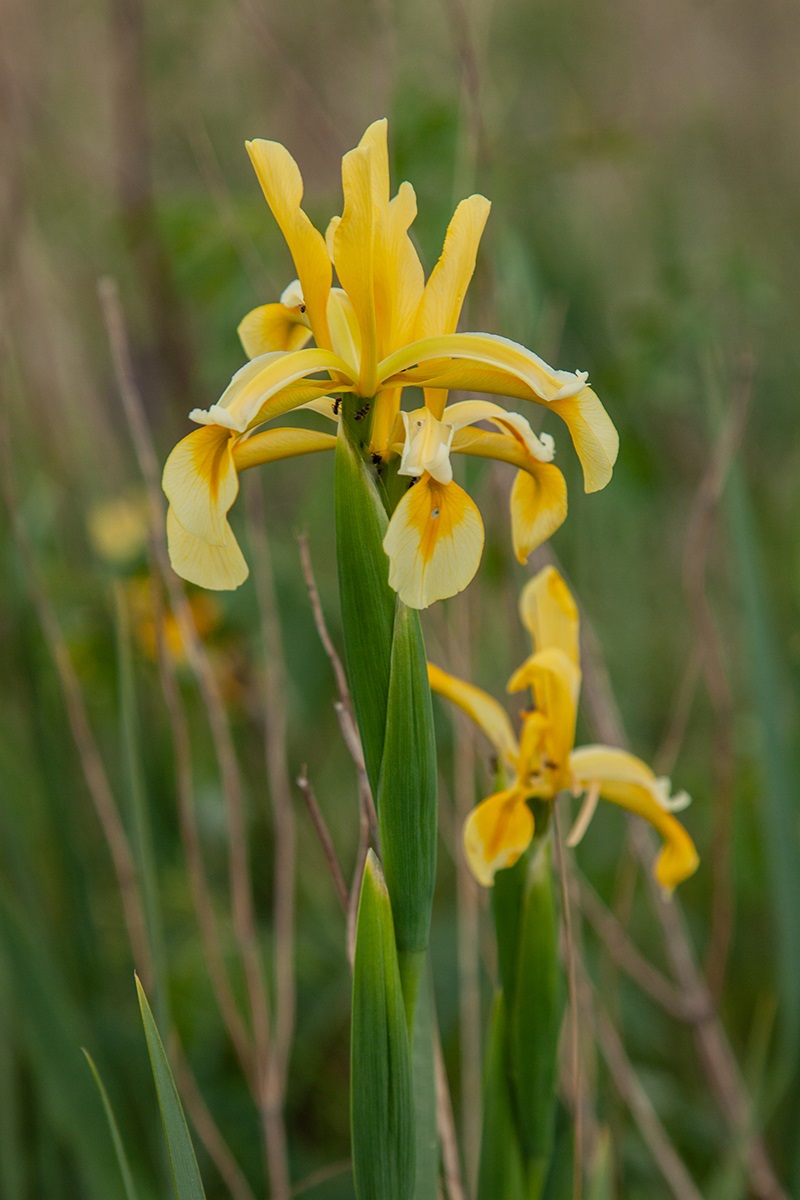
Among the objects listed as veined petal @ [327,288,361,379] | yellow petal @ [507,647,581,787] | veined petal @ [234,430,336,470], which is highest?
veined petal @ [327,288,361,379]

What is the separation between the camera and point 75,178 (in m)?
2.32

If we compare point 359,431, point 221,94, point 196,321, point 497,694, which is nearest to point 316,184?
point 221,94

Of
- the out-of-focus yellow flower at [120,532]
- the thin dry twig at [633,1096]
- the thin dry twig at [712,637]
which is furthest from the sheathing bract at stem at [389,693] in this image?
the out-of-focus yellow flower at [120,532]

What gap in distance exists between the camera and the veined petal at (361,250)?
512 mm

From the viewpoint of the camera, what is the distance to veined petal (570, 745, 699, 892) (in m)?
0.72

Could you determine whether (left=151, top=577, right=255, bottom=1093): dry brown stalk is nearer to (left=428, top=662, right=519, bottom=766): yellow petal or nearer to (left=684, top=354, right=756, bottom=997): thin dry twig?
(left=428, top=662, right=519, bottom=766): yellow petal

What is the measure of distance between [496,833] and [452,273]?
0.34 meters

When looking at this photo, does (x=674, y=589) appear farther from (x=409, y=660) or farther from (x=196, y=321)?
(x=409, y=660)

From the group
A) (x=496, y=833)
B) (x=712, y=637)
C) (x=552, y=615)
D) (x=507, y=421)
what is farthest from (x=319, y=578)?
(x=507, y=421)

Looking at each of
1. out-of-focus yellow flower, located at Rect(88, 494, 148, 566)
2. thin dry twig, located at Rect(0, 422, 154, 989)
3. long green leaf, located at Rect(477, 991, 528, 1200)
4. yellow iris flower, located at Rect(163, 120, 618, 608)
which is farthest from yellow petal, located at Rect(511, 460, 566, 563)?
out-of-focus yellow flower, located at Rect(88, 494, 148, 566)

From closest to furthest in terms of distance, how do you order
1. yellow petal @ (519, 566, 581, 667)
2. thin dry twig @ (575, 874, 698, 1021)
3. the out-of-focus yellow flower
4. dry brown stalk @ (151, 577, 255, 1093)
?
yellow petal @ (519, 566, 581, 667)
dry brown stalk @ (151, 577, 255, 1093)
thin dry twig @ (575, 874, 698, 1021)
the out-of-focus yellow flower

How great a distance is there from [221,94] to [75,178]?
412mm

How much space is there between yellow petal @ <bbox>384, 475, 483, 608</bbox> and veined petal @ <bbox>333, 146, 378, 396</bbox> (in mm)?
77

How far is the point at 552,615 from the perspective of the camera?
763 mm
